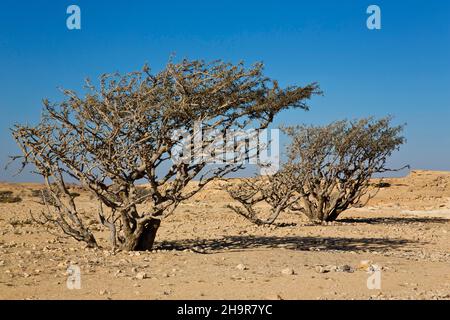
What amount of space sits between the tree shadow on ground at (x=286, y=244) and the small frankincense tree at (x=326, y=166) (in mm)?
4202

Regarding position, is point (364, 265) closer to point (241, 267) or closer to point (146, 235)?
point (241, 267)

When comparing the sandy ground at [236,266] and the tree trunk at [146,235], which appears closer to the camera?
the sandy ground at [236,266]

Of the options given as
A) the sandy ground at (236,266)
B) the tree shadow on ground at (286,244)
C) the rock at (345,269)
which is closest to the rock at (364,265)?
the sandy ground at (236,266)

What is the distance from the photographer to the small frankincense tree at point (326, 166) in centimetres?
1852

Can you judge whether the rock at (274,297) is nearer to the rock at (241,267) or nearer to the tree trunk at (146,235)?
the rock at (241,267)

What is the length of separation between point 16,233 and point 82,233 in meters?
4.64

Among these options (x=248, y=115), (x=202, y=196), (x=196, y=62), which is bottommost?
(x=202, y=196)

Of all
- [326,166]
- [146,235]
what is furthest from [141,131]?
[326,166]

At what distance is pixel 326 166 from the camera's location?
19844 millimetres

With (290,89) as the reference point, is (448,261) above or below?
below

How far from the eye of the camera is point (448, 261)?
34.6 feet
